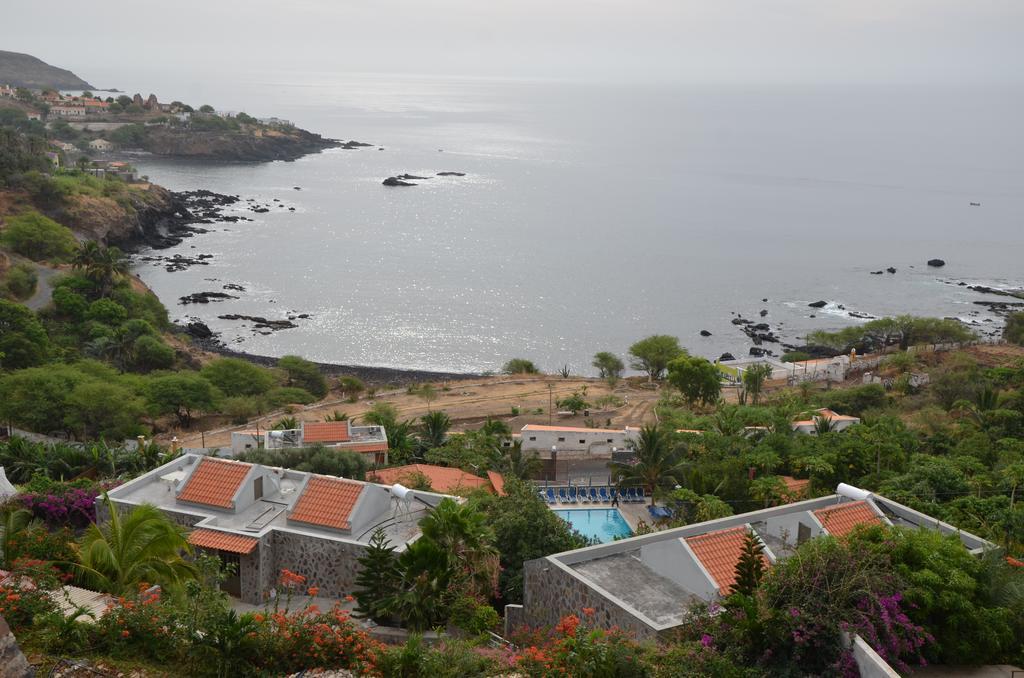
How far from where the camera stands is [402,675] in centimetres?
1012

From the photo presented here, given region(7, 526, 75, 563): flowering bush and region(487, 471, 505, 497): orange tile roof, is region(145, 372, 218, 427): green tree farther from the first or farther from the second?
region(7, 526, 75, 563): flowering bush

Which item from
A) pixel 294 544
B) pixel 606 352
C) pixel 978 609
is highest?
pixel 978 609

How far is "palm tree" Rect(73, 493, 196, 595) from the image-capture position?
12.5 meters

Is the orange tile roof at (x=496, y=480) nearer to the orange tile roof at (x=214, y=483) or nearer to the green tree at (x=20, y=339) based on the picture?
the orange tile roof at (x=214, y=483)

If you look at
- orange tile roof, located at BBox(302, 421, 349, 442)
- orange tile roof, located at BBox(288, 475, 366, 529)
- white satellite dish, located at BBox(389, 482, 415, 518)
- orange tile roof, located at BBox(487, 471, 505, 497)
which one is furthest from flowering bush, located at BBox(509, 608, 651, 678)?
orange tile roof, located at BBox(302, 421, 349, 442)

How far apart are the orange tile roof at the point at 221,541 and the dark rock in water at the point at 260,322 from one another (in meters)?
44.1

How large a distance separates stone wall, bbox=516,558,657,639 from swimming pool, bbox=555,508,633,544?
17.5 feet

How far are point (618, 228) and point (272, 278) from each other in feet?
Answer: 125

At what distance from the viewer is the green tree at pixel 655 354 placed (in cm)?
5056

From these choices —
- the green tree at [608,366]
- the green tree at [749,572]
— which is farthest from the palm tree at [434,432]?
the green tree at [608,366]

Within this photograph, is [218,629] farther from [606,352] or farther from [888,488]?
[606,352]

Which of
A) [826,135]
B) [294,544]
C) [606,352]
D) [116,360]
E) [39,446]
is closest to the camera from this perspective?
[294,544]

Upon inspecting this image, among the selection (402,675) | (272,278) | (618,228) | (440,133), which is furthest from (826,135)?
(402,675)

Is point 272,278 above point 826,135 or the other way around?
the other way around
